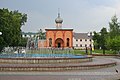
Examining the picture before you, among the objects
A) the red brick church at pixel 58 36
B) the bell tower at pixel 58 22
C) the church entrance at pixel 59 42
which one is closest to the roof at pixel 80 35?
the church entrance at pixel 59 42

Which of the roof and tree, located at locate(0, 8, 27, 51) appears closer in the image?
tree, located at locate(0, 8, 27, 51)

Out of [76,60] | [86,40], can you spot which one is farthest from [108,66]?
[86,40]

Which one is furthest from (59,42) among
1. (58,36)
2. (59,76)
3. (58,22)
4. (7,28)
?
(59,76)

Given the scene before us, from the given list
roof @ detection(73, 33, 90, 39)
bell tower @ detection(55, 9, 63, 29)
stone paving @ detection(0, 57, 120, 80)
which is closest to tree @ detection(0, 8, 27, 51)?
bell tower @ detection(55, 9, 63, 29)

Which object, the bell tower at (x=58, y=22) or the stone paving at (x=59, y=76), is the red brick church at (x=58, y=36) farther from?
the stone paving at (x=59, y=76)

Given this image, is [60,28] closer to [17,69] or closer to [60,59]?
[60,59]

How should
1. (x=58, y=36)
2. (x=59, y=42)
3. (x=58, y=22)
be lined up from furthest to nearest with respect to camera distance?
(x=59, y=42) < (x=58, y=36) < (x=58, y=22)

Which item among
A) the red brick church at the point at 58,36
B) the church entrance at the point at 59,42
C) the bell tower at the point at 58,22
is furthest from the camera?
the church entrance at the point at 59,42

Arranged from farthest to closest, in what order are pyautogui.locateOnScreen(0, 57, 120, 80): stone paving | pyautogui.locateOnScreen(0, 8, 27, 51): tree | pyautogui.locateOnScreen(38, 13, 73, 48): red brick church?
pyautogui.locateOnScreen(38, 13, 73, 48): red brick church
pyautogui.locateOnScreen(0, 8, 27, 51): tree
pyautogui.locateOnScreen(0, 57, 120, 80): stone paving

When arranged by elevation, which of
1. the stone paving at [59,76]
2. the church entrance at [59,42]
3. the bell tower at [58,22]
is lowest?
the stone paving at [59,76]

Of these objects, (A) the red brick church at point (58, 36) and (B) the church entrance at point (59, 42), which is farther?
(B) the church entrance at point (59, 42)

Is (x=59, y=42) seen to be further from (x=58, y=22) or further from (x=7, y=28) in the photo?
(x=7, y=28)

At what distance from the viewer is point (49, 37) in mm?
70062

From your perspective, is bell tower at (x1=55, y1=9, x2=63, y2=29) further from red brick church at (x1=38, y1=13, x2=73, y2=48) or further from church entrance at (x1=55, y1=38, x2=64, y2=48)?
church entrance at (x1=55, y1=38, x2=64, y2=48)
